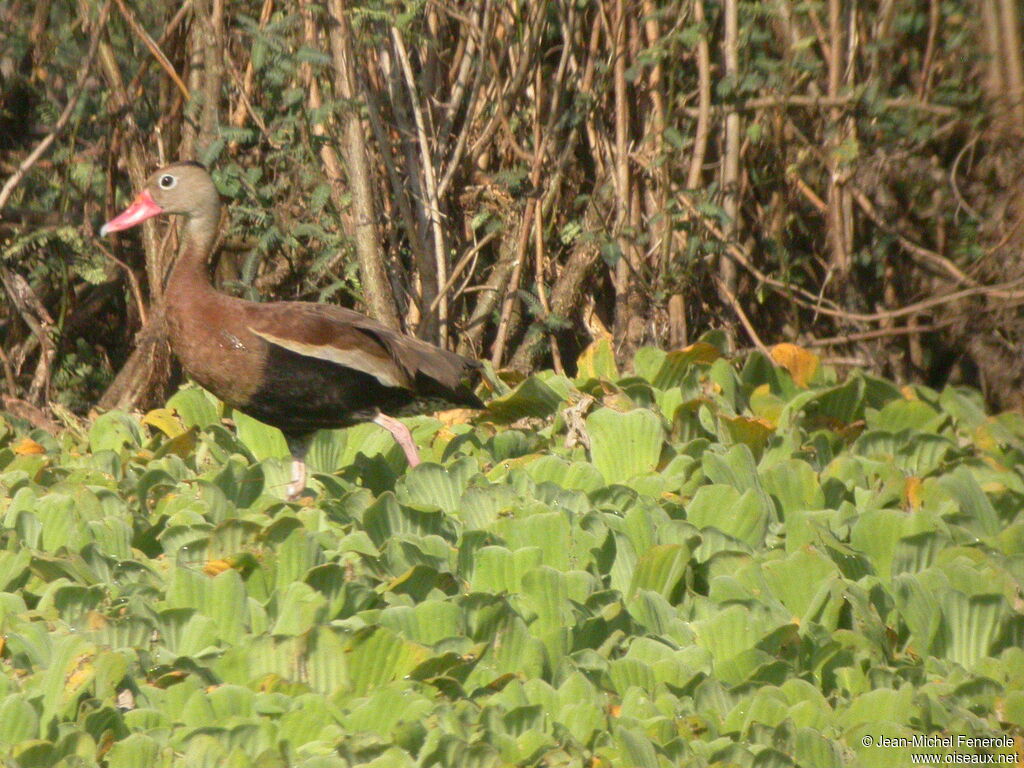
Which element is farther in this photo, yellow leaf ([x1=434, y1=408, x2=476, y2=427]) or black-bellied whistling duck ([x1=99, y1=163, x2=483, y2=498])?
yellow leaf ([x1=434, y1=408, x2=476, y2=427])

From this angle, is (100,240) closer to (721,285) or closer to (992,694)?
(721,285)

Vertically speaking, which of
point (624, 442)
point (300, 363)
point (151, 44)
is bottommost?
point (624, 442)

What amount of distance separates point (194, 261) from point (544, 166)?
1.89m

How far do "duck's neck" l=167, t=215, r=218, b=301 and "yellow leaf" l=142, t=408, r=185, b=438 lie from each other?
2.14ft

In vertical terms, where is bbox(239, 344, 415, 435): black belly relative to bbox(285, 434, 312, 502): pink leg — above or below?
above

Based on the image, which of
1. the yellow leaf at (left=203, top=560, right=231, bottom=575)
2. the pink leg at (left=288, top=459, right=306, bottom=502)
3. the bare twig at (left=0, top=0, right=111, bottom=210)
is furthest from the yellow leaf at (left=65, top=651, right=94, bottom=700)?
the bare twig at (left=0, top=0, right=111, bottom=210)

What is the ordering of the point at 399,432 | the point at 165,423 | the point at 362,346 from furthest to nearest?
1. the point at 165,423
2. the point at 399,432
3. the point at 362,346

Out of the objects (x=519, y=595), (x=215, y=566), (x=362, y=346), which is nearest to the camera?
(x=519, y=595)

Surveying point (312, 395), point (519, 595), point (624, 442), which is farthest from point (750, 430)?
point (519, 595)

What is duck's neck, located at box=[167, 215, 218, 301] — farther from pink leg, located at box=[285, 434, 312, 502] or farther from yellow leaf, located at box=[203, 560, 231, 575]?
yellow leaf, located at box=[203, 560, 231, 575]

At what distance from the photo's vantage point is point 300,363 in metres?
4.70

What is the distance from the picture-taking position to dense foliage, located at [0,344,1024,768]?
9.61ft

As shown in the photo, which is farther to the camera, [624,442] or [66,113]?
[66,113]

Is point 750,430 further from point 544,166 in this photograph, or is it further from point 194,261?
point 194,261
